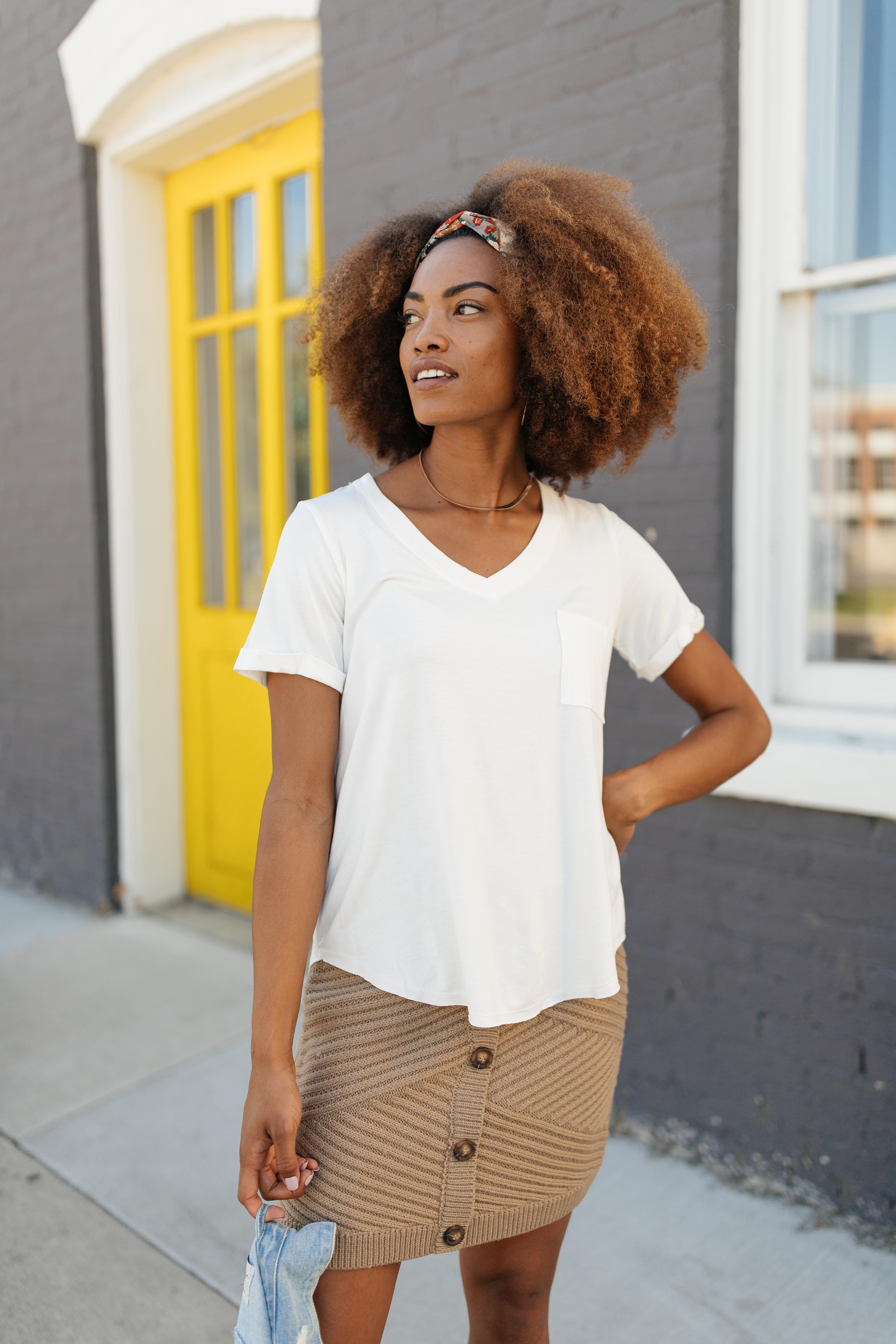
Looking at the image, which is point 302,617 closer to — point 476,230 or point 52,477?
point 476,230

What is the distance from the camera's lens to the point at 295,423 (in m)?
4.05

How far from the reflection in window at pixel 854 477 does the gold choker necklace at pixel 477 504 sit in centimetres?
136

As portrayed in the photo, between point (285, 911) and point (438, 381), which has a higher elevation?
point (438, 381)

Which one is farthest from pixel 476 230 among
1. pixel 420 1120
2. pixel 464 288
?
pixel 420 1120

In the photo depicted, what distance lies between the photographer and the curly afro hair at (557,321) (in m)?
1.49

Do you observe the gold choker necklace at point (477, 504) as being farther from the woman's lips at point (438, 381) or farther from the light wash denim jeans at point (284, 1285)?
the light wash denim jeans at point (284, 1285)

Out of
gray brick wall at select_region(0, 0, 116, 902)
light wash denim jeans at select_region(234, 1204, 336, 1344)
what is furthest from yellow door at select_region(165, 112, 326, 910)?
light wash denim jeans at select_region(234, 1204, 336, 1344)

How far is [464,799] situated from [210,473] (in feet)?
11.2

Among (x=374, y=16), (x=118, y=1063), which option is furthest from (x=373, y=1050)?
(x=374, y=16)

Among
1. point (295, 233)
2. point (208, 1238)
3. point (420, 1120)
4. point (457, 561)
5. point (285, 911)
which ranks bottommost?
point (208, 1238)

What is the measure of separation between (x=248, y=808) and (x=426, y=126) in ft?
8.33

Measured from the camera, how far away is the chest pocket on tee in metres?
1.39

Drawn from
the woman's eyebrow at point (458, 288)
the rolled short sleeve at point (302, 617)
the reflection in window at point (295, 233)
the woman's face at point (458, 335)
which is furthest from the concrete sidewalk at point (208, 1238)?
the reflection in window at point (295, 233)

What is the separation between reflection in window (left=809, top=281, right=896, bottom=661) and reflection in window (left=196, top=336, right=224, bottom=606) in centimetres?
252
